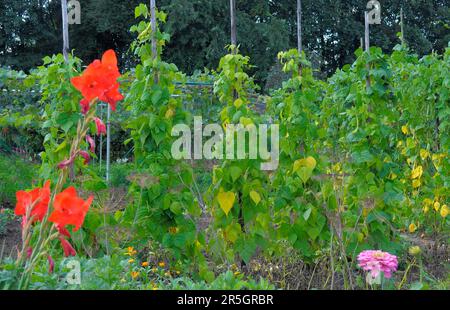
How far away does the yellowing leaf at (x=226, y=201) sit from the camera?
13.6ft

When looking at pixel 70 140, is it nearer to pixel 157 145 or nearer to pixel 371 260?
pixel 157 145

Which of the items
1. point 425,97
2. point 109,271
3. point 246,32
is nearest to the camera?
point 109,271

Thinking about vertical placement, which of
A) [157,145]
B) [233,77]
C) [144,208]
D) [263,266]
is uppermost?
[233,77]

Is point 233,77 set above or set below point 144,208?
above

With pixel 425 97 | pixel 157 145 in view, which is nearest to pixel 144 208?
pixel 157 145

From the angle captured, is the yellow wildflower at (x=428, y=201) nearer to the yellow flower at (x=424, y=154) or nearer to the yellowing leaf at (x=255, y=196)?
the yellow flower at (x=424, y=154)

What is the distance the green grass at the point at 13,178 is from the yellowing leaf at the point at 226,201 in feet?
12.0

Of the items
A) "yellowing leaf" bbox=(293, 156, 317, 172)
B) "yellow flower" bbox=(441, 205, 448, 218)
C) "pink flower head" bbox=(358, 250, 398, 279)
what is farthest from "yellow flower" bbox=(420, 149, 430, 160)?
"pink flower head" bbox=(358, 250, 398, 279)

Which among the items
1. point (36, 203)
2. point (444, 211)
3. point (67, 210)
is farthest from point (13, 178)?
point (67, 210)

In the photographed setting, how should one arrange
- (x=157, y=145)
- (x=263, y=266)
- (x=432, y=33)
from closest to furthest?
(x=157, y=145), (x=263, y=266), (x=432, y=33)

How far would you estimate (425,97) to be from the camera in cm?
623

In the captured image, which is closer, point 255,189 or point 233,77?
point 255,189
